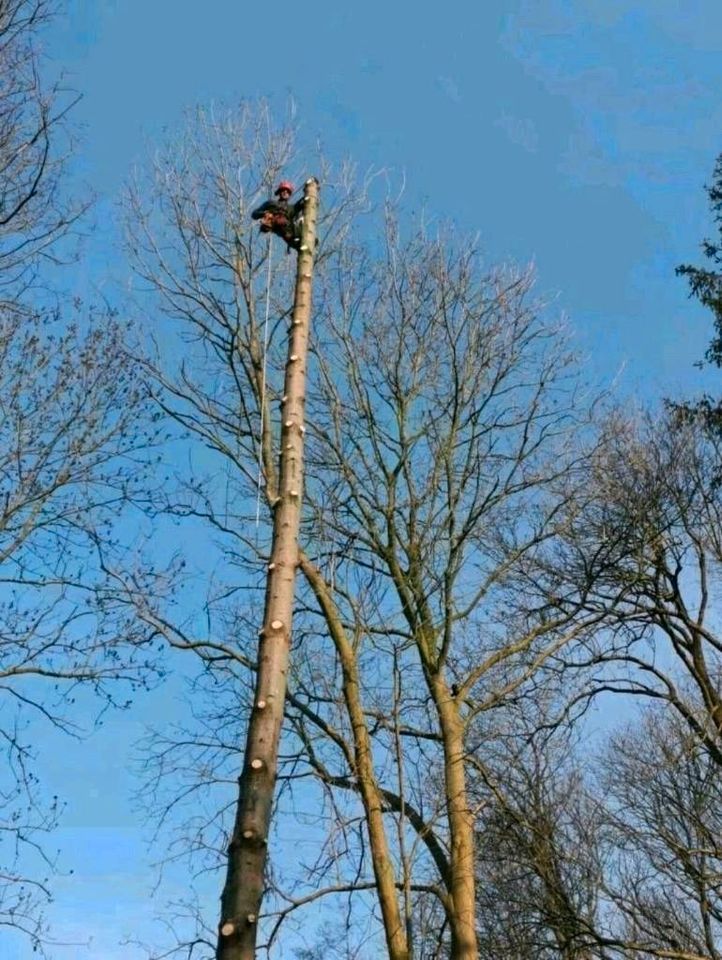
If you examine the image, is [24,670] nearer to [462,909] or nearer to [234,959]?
[462,909]

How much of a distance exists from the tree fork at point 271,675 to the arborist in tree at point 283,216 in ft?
0.21

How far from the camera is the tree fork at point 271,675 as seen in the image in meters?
3.45

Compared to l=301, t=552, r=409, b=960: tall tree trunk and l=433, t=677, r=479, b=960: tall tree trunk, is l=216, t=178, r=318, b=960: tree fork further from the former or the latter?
l=433, t=677, r=479, b=960: tall tree trunk

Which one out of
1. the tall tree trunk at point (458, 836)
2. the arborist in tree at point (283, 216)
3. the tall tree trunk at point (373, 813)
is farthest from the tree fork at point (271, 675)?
the tall tree trunk at point (458, 836)

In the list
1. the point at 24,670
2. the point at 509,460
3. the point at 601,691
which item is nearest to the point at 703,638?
the point at 601,691

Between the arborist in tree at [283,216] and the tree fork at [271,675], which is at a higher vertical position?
the arborist in tree at [283,216]

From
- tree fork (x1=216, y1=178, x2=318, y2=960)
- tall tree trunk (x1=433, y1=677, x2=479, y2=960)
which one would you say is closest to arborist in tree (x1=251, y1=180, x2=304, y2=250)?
tree fork (x1=216, y1=178, x2=318, y2=960)

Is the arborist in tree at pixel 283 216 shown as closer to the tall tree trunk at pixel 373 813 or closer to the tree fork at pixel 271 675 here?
the tree fork at pixel 271 675

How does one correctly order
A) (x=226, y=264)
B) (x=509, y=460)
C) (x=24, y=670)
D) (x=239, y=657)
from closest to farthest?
(x=24, y=670)
(x=239, y=657)
(x=226, y=264)
(x=509, y=460)

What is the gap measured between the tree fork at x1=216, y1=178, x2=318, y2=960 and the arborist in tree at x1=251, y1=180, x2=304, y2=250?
0.21ft

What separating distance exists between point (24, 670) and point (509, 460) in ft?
15.3

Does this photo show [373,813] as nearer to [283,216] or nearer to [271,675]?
[271,675]

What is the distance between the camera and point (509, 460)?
31.3 ft

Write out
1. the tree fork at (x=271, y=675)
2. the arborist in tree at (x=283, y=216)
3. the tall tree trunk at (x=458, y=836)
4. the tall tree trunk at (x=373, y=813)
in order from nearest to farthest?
the tree fork at (x=271, y=675) < the arborist in tree at (x=283, y=216) < the tall tree trunk at (x=373, y=813) < the tall tree trunk at (x=458, y=836)
